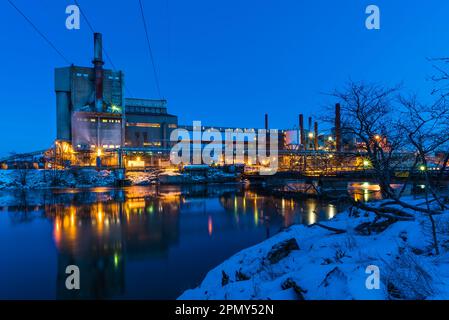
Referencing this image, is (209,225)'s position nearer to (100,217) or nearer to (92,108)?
(100,217)

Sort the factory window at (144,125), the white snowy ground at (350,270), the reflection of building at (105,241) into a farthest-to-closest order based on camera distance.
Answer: the factory window at (144,125), the reflection of building at (105,241), the white snowy ground at (350,270)

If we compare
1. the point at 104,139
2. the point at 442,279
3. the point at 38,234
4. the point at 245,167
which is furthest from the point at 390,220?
the point at 104,139

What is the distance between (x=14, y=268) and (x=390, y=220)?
611 inches

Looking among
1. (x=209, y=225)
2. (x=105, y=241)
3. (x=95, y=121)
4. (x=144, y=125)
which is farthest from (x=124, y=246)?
(x=144, y=125)

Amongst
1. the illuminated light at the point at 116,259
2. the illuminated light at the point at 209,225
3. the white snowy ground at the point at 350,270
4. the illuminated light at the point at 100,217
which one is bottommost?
the illuminated light at the point at 209,225

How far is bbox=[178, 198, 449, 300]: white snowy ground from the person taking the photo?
14.2ft

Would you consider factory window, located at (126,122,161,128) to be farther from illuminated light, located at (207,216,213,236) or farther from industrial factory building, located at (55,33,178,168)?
illuminated light, located at (207,216,213,236)

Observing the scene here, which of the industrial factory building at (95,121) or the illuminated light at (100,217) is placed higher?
the industrial factory building at (95,121)

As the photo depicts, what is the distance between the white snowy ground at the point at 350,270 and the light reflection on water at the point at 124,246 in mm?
3259

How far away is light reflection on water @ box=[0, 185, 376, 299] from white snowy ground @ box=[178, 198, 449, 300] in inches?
128

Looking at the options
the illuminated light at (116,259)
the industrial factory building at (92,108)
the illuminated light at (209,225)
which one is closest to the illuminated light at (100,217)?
the illuminated light at (209,225)

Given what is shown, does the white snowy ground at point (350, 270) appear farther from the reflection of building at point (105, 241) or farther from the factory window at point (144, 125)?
the factory window at point (144, 125)

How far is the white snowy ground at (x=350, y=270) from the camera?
432 cm

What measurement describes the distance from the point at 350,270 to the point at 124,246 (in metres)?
13.3
